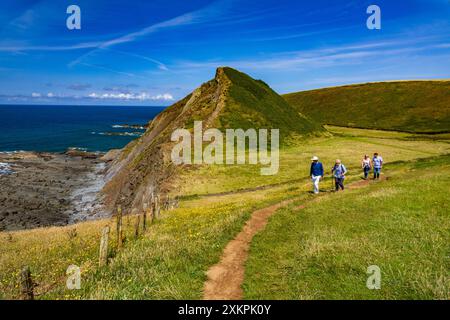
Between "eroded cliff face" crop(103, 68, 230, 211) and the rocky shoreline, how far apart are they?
4.18 meters

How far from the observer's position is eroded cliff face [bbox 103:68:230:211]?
53291 millimetres

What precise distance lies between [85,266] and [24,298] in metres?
5.20

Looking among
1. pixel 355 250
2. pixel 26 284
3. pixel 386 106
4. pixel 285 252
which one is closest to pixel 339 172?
pixel 355 250

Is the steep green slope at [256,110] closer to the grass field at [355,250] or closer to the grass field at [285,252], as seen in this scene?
the grass field at [285,252]

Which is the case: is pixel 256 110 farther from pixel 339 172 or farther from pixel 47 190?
pixel 339 172

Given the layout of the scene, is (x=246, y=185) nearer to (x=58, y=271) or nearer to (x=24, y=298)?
(x=58, y=271)

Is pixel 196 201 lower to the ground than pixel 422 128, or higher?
lower

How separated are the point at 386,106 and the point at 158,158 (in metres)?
105

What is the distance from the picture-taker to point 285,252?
1566 centimetres

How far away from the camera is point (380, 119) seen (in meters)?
122

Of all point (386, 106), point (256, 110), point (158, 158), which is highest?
point (386, 106)

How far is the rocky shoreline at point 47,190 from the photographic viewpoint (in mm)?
49562

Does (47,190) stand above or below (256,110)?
below
